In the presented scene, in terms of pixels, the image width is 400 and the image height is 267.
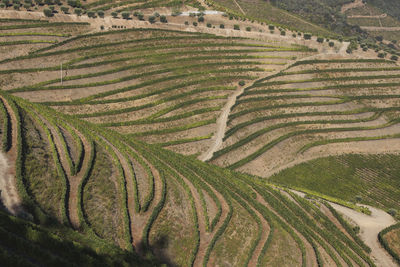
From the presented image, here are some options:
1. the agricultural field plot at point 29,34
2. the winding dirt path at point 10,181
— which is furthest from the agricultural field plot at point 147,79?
the winding dirt path at point 10,181

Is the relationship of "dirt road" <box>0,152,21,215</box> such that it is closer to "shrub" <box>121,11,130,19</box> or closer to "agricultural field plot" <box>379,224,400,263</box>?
"agricultural field plot" <box>379,224,400,263</box>

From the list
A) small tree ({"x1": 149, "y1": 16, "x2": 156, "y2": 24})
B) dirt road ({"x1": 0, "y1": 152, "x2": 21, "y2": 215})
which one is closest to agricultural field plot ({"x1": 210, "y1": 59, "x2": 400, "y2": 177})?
small tree ({"x1": 149, "y1": 16, "x2": 156, "y2": 24})

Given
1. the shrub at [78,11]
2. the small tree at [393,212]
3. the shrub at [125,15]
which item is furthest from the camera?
the shrub at [125,15]

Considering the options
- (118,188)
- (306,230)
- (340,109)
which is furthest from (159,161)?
(340,109)

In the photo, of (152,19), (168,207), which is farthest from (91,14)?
(168,207)

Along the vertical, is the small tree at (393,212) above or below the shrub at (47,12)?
below

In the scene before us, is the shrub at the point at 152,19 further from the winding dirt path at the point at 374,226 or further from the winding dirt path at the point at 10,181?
the winding dirt path at the point at 374,226
